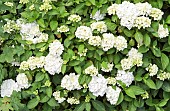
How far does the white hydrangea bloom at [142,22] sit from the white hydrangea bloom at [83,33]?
33cm

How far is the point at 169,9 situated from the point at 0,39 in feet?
4.26

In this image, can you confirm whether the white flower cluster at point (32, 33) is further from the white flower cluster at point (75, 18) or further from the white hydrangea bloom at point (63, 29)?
the white flower cluster at point (75, 18)

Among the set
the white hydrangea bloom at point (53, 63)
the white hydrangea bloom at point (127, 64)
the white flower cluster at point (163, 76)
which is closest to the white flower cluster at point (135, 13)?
the white hydrangea bloom at point (127, 64)

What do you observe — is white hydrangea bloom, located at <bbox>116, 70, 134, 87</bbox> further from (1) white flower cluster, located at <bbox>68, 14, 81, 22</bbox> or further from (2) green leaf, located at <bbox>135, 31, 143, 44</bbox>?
(1) white flower cluster, located at <bbox>68, 14, 81, 22</bbox>

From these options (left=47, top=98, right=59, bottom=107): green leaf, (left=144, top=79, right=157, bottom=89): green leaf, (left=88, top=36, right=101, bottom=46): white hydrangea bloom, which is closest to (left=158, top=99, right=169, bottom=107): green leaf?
(left=144, top=79, right=157, bottom=89): green leaf

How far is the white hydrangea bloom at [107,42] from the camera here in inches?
114

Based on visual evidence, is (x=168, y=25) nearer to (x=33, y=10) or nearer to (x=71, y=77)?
(x=71, y=77)

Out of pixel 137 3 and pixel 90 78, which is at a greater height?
pixel 137 3

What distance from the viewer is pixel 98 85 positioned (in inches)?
115

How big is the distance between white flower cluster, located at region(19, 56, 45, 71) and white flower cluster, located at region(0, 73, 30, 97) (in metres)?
0.06

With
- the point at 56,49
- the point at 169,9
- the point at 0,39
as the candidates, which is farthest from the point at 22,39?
the point at 169,9

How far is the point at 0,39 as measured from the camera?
10.7 ft

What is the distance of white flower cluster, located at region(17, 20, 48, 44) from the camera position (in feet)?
10.1

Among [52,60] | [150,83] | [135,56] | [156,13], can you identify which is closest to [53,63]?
Result: [52,60]
